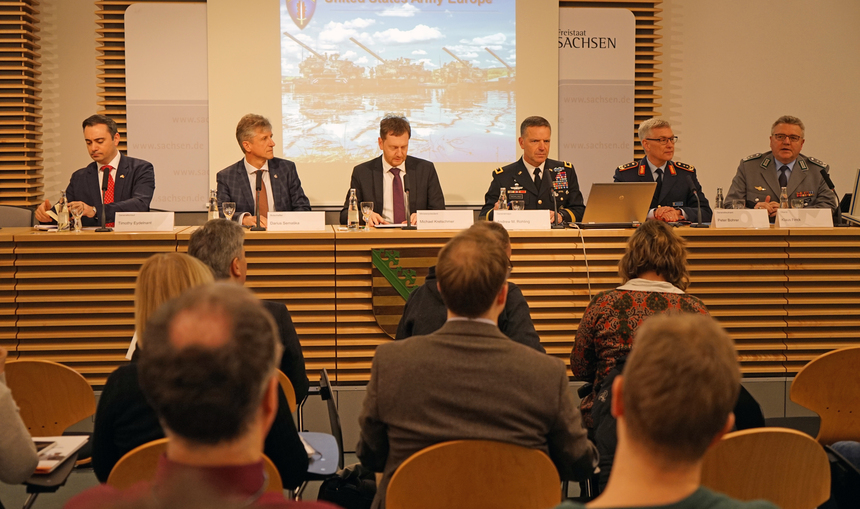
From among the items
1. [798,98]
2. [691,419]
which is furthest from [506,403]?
[798,98]

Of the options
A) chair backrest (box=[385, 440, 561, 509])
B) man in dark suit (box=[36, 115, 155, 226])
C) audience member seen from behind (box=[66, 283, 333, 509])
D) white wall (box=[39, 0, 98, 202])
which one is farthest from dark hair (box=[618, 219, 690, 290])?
white wall (box=[39, 0, 98, 202])

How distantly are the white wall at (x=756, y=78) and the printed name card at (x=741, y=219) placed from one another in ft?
10.0

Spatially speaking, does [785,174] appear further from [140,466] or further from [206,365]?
[206,365]

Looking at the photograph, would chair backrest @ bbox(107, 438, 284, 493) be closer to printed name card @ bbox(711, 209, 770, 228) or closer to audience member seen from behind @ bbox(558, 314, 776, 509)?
audience member seen from behind @ bbox(558, 314, 776, 509)

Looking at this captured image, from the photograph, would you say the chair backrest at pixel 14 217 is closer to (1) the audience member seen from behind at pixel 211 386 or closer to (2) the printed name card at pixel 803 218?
(1) the audience member seen from behind at pixel 211 386

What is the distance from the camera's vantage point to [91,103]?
6.60 metres

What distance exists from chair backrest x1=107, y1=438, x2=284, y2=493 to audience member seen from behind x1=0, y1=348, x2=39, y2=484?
42 cm

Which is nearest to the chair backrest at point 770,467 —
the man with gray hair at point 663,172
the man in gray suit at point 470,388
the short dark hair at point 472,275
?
the man in gray suit at point 470,388

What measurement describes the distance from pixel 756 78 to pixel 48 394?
6723 millimetres

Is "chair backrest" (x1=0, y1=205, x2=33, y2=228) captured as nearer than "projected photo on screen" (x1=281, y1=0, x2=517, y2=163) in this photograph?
Yes

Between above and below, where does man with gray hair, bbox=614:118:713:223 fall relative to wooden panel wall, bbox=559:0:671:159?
below

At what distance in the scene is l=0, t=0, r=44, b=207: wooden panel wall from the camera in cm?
616

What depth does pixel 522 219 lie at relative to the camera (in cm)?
399

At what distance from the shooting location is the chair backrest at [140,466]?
1589 millimetres
